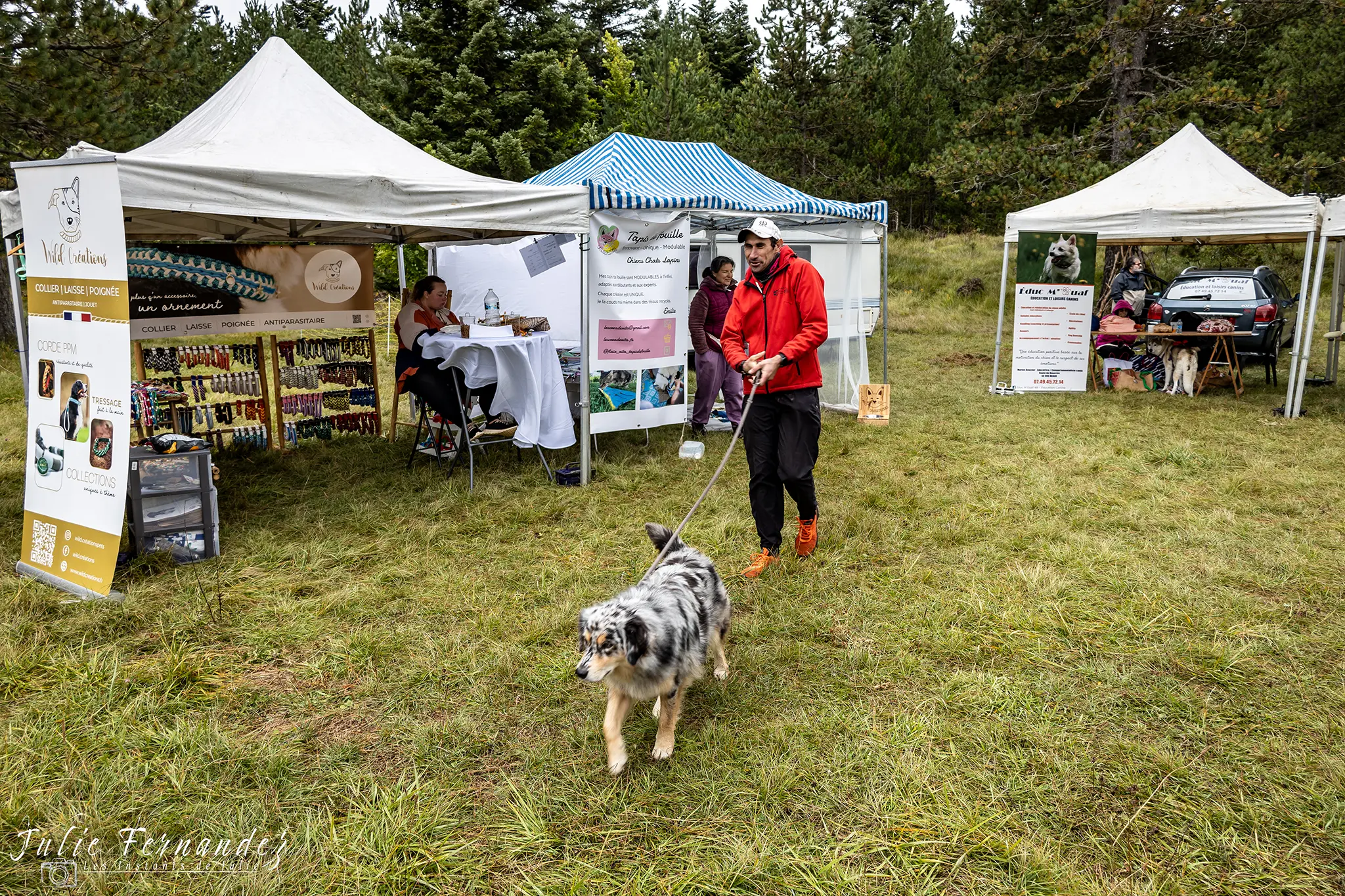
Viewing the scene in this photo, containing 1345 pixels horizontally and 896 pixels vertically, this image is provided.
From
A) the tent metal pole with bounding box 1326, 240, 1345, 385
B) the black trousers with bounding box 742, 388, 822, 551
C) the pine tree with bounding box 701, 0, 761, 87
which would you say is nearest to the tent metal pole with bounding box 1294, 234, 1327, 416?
the tent metal pole with bounding box 1326, 240, 1345, 385

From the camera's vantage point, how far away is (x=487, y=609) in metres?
4.09

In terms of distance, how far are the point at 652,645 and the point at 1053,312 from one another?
985cm

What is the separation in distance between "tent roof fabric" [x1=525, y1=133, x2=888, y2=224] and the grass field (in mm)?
3097

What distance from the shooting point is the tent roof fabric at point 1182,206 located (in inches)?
345

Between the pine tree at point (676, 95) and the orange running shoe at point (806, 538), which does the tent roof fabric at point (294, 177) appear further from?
the pine tree at point (676, 95)

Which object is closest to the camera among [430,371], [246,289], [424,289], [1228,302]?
[430,371]

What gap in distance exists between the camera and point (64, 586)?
4.15 m

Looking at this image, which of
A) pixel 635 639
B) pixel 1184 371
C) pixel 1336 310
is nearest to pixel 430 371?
pixel 635 639

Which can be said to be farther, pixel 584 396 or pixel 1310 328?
pixel 1310 328

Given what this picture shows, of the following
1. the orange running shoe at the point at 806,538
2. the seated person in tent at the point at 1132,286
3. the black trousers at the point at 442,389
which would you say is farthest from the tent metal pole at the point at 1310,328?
the black trousers at the point at 442,389

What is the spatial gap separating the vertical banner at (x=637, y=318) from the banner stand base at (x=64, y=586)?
3.32 m

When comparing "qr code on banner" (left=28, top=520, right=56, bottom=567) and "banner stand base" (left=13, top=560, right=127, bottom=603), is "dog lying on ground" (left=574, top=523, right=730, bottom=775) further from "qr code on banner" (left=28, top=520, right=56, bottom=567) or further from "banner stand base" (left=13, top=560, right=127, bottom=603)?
"qr code on banner" (left=28, top=520, right=56, bottom=567)

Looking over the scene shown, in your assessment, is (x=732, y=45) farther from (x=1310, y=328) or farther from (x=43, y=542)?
(x=43, y=542)

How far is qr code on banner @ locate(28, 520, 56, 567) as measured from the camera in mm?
4277
